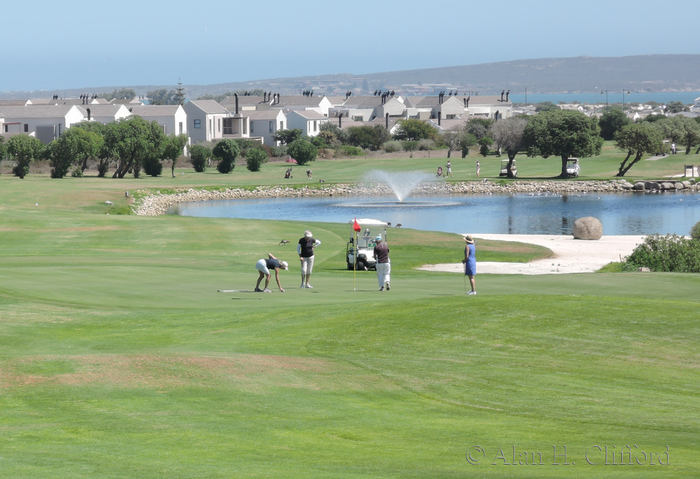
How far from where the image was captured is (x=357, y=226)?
29109 millimetres

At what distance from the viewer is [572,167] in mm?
108500

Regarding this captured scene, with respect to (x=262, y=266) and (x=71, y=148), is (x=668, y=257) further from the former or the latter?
(x=71, y=148)

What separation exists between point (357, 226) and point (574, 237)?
3172cm

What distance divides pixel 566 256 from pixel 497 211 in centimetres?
3477

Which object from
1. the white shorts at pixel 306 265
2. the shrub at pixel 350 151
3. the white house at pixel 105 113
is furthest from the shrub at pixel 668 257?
the white house at pixel 105 113

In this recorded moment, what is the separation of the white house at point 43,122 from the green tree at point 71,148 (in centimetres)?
2682

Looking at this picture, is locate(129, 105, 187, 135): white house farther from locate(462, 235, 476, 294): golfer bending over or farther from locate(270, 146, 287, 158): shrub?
locate(462, 235, 476, 294): golfer bending over

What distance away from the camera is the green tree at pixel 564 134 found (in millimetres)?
103562

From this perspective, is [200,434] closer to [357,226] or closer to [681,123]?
[357,226]

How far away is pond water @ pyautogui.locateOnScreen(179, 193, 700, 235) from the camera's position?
68938 millimetres

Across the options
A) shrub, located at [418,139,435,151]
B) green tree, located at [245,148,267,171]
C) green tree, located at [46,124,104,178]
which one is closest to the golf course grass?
green tree, located at [46,124,104,178]

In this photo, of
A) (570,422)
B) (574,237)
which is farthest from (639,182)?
(570,422)

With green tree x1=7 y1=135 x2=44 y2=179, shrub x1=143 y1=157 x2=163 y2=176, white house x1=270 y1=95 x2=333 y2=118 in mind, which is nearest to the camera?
green tree x1=7 y1=135 x2=44 y2=179

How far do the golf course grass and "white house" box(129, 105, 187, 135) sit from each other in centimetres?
10988
